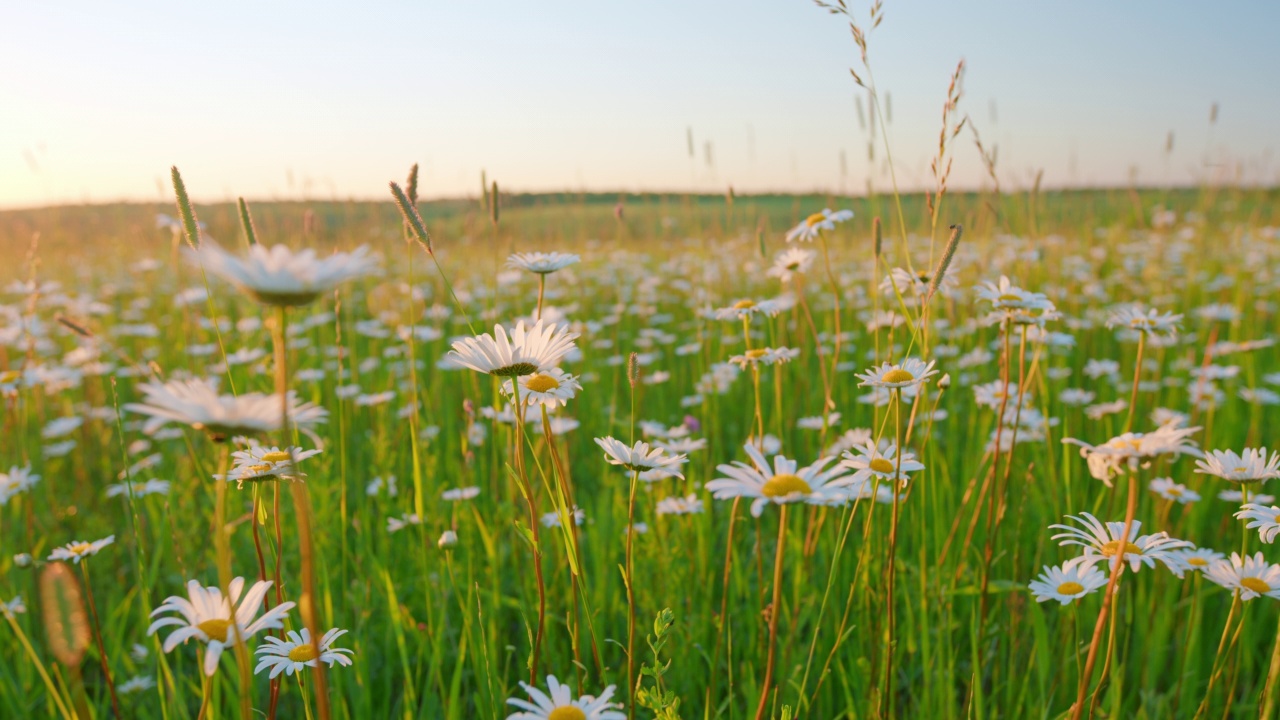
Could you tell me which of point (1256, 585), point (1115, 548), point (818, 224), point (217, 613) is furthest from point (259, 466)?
point (818, 224)

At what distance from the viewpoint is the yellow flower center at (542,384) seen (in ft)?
4.16

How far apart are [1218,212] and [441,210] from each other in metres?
25.4

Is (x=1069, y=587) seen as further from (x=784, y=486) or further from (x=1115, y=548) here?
(x=784, y=486)

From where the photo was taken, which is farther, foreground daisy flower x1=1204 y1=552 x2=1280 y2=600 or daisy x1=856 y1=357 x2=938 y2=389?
daisy x1=856 y1=357 x2=938 y2=389

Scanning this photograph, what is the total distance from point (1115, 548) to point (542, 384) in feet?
3.14

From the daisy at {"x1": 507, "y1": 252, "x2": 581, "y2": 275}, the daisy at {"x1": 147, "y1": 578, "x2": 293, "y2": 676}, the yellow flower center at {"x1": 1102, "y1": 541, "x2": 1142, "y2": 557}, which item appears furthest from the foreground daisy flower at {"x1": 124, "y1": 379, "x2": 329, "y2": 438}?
the yellow flower center at {"x1": 1102, "y1": 541, "x2": 1142, "y2": 557}

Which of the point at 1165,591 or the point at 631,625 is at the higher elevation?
the point at 631,625

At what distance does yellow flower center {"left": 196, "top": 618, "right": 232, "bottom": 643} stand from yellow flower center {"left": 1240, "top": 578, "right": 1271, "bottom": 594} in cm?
148

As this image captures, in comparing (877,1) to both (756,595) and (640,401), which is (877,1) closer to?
(756,595)

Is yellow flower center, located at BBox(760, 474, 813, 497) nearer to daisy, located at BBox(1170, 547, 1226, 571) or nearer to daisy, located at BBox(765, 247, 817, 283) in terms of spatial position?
daisy, located at BBox(1170, 547, 1226, 571)

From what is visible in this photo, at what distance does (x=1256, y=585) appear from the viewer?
3.69ft

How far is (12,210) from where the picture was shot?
104ft

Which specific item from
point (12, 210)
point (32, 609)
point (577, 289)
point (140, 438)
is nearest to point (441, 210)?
point (12, 210)

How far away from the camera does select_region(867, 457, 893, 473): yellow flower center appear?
1.29 m
